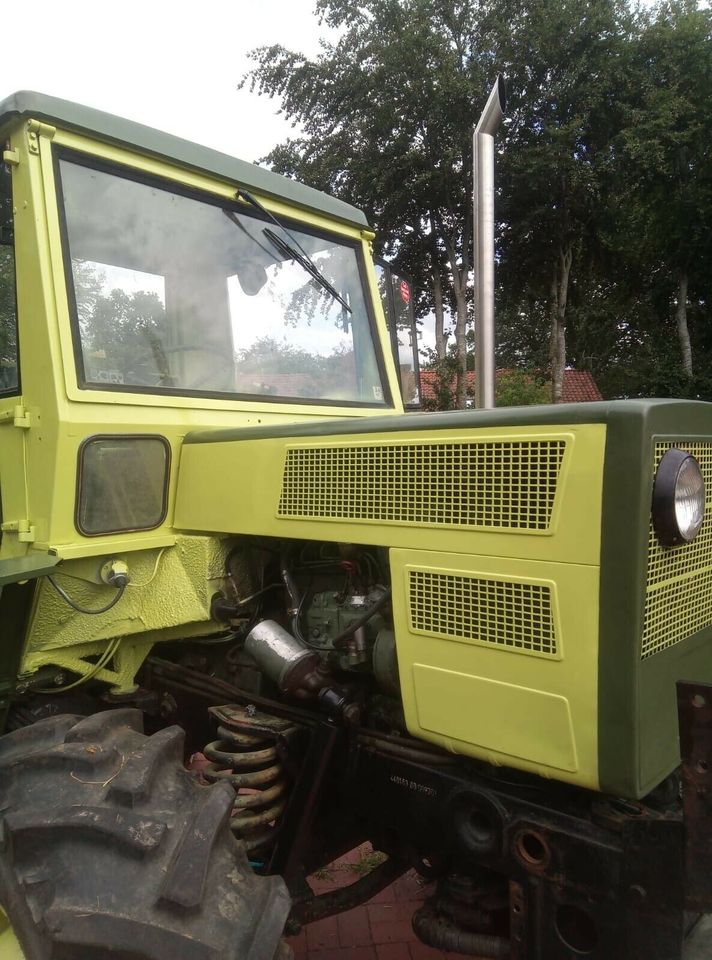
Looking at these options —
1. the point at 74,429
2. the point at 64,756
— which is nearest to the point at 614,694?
the point at 64,756

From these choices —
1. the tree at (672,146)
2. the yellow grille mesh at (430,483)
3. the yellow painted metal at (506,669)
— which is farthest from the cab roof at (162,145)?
the tree at (672,146)

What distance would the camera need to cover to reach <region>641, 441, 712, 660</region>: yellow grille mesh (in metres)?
1.65

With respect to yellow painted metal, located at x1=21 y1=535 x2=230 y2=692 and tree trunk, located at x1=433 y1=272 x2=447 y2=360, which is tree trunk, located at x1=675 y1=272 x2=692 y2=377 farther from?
yellow painted metal, located at x1=21 y1=535 x2=230 y2=692

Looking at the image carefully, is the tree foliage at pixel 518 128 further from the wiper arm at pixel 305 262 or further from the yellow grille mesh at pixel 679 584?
the yellow grille mesh at pixel 679 584

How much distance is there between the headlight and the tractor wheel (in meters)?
1.22

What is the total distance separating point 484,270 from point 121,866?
2585 mm

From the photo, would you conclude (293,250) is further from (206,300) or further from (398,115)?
(398,115)

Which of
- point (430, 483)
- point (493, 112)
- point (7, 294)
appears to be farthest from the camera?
point (493, 112)

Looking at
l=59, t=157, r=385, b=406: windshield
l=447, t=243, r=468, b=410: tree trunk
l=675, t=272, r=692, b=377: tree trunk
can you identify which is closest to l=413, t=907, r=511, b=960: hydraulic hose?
l=59, t=157, r=385, b=406: windshield

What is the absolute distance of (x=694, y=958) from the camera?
1.57 meters

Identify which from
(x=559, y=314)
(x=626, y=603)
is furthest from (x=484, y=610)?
(x=559, y=314)

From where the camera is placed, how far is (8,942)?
5.44 feet

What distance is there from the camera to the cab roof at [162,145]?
7.38 ft

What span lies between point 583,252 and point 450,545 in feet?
58.4
